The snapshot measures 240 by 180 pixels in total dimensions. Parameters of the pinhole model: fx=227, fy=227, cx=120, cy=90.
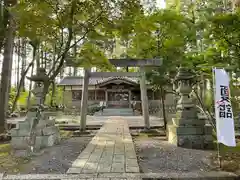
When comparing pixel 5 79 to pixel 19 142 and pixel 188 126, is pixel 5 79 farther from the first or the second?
pixel 188 126

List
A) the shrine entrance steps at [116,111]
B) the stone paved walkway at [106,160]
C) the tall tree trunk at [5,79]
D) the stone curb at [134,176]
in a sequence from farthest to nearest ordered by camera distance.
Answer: the shrine entrance steps at [116,111] < the tall tree trunk at [5,79] < the stone paved walkway at [106,160] < the stone curb at [134,176]

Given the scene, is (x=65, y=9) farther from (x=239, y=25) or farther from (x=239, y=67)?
(x=239, y=67)

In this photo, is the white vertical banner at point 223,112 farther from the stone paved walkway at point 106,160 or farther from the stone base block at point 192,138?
the stone base block at point 192,138

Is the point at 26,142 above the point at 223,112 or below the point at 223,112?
below

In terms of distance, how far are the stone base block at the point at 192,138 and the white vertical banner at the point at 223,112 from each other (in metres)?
2.01

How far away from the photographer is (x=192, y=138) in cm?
621

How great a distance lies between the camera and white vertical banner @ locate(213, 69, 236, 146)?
4234 millimetres

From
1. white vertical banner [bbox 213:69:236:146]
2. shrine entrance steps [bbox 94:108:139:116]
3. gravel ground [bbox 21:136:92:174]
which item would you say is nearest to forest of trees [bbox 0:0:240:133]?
gravel ground [bbox 21:136:92:174]

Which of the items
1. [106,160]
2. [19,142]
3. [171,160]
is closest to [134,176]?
[106,160]

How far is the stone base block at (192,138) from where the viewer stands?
6.19m

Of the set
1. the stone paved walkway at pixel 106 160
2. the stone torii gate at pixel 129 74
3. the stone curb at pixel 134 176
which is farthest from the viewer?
the stone torii gate at pixel 129 74

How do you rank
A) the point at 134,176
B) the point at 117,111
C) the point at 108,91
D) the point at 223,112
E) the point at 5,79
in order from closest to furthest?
1. the point at 134,176
2. the point at 223,112
3. the point at 5,79
4. the point at 117,111
5. the point at 108,91

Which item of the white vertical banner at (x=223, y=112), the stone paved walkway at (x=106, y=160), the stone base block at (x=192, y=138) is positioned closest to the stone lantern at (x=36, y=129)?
the stone paved walkway at (x=106, y=160)

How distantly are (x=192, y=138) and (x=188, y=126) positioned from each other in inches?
13.2
